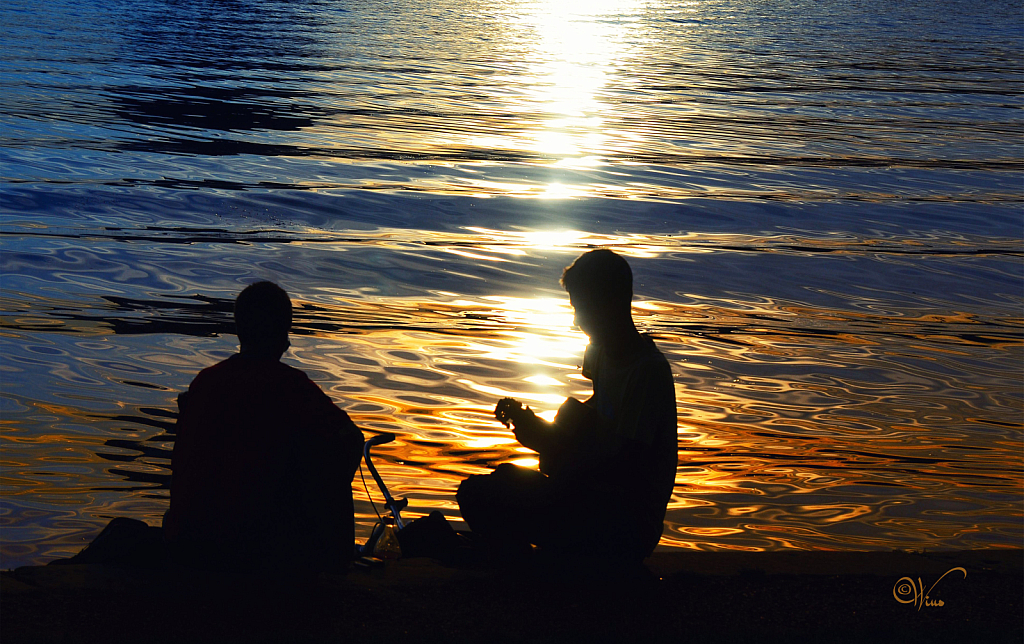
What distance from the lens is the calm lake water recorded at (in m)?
6.20

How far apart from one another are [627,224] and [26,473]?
9.52 m

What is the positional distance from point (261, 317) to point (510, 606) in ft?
4.80

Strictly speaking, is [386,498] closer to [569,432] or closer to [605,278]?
[569,432]

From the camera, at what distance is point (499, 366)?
8148 millimetres

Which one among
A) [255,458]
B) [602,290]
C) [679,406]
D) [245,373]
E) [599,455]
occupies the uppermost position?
[602,290]

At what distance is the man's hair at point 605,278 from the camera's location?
13.1ft

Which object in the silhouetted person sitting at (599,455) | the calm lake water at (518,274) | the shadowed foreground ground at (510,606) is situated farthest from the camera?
the calm lake water at (518,274)

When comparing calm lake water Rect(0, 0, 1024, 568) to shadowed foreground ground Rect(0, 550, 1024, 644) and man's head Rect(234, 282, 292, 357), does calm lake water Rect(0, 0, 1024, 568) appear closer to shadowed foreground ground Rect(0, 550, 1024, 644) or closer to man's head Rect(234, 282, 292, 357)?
shadowed foreground ground Rect(0, 550, 1024, 644)

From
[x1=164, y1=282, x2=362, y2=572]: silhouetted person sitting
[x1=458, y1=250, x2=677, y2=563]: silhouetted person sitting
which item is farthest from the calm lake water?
[x1=164, y1=282, x2=362, y2=572]: silhouetted person sitting

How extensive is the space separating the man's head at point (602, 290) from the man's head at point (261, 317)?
1.14 meters

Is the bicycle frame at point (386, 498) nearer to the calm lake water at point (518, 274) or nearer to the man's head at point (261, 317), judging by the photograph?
the man's head at point (261, 317)

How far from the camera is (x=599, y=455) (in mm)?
4141

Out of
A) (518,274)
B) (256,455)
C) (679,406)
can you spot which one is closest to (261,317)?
(256,455)

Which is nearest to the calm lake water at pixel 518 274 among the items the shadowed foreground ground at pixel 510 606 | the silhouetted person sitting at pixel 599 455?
the shadowed foreground ground at pixel 510 606
